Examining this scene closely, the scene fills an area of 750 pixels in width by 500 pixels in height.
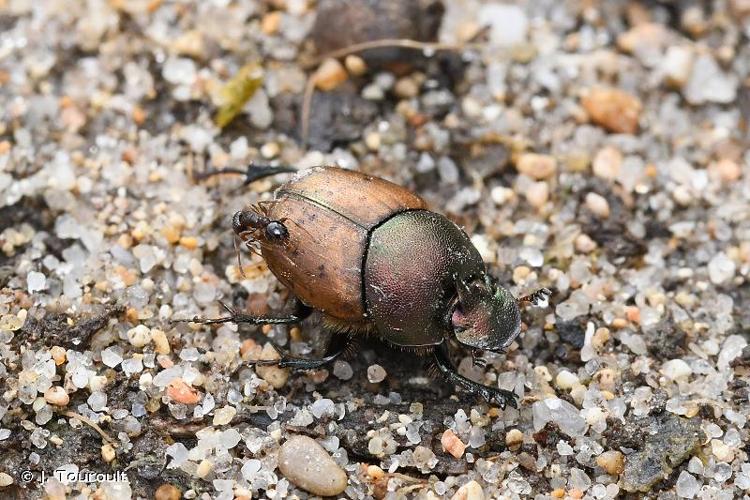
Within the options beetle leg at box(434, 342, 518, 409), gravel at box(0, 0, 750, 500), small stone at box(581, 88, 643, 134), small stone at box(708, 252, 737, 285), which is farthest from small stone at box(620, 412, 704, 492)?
small stone at box(581, 88, 643, 134)

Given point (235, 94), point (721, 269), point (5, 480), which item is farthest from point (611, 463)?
point (235, 94)

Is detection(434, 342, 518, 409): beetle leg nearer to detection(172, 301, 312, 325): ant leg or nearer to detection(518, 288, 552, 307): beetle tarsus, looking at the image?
detection(518, 288, 552, 307): beetle tarsus

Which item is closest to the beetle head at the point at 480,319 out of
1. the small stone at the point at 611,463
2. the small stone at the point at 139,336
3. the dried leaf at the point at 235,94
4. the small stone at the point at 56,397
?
the small stone at the point at 611,463

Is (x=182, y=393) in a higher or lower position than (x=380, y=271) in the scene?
lower

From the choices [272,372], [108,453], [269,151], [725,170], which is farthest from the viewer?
[725,170]

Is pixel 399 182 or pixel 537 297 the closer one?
pixel 537 297

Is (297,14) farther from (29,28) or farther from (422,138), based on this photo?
(29,28)

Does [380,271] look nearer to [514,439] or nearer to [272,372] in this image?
[272,372]

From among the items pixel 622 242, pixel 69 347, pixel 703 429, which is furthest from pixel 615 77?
pixel 69 347
